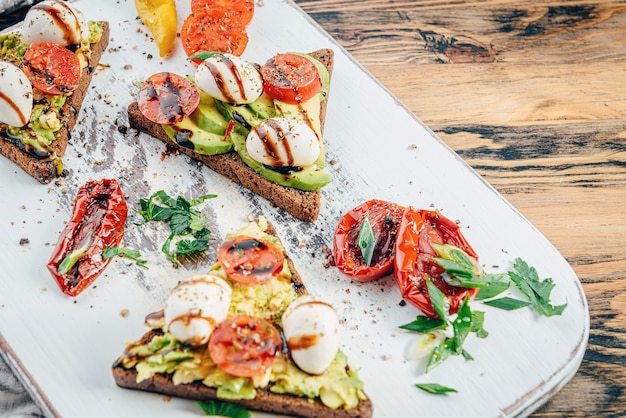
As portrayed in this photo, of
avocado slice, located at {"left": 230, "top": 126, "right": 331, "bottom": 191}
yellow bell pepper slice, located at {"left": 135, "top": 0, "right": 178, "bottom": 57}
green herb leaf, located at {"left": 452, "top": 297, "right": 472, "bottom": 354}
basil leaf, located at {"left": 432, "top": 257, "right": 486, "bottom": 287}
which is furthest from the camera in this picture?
yellow bell pepper slice, located at {"left": 135, "top": 0, "right": 178, "bottom": 57}

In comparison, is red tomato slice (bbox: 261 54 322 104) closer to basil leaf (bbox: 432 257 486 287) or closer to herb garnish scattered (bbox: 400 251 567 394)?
herb garnish scattered (bbox: 400 251 567 394)

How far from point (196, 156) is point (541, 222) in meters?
2.44

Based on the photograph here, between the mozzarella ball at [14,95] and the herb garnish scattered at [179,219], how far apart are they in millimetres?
927

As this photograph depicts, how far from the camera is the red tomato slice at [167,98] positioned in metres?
5.00

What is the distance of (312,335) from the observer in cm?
385

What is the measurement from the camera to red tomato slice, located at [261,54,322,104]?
507 cm

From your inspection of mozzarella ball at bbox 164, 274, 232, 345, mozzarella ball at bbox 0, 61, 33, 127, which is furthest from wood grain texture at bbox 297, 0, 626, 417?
mozzarella ball at bbox 0, 61, 33, 127

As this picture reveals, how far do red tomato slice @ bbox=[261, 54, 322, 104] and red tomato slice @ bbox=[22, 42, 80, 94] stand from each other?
1.30 metres

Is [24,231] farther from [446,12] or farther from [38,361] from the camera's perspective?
[446,12]

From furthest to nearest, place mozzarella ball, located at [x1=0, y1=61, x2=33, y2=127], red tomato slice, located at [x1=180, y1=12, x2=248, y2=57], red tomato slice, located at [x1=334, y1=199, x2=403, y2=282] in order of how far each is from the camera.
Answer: red tomato slice, located at [x1=180, y1=12, x2=248, y2=57], mozzarella ball, located at [x1=0, y1=61, x2=33, y2=127], red tomato slice, located at [x1=334, y1=199, x2=403, y2=282]

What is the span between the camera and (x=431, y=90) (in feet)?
19.6

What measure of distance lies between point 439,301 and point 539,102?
2330 mm

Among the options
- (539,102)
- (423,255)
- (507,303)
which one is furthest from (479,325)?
(539,102)

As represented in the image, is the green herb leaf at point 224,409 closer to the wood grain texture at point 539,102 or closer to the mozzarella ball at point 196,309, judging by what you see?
the mozzarella ball at point 196,309
